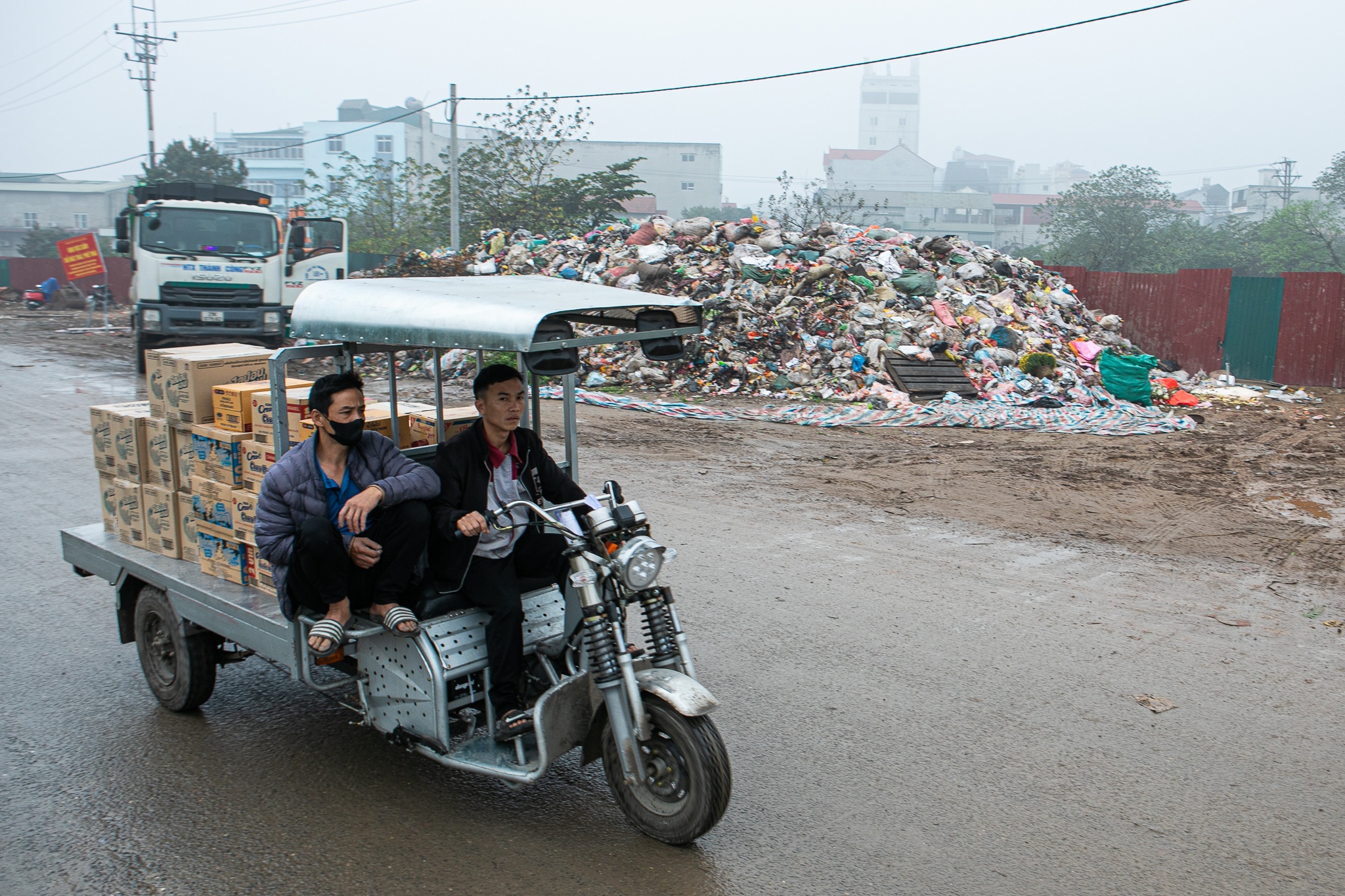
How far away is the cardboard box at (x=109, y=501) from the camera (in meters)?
5.04

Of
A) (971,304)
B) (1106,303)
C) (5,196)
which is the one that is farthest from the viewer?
(5,196)

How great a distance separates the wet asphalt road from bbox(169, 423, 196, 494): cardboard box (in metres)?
1.08

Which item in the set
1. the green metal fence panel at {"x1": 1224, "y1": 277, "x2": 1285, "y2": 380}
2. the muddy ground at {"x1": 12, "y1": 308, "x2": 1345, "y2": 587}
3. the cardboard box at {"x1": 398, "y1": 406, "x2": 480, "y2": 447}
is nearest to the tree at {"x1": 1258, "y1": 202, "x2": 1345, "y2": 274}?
the green metal fence panel at {"x1": 1224, "y1": 277, "x2": 1285, "y2": 380}

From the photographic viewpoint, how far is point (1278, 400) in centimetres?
1628

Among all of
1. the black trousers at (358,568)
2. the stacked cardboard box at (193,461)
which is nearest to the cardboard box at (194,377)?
the stacked cardboard box at (193,461)

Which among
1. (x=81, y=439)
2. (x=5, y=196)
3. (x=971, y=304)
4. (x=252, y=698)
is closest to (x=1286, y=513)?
(x=252, y=698)

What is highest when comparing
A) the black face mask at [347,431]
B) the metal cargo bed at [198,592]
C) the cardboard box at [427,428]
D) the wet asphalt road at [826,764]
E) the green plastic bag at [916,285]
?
the green plastic bag at [916,285]

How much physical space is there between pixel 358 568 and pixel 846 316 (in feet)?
46.3

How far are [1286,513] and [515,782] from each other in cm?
793

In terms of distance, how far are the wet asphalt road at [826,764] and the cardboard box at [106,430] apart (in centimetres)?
104

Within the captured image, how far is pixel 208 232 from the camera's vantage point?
17.4m

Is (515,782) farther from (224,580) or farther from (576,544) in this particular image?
(224,580)

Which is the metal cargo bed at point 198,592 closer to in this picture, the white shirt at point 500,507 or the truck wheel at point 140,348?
the white shirt at point 500,507

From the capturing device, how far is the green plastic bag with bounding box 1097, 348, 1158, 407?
15219mm
